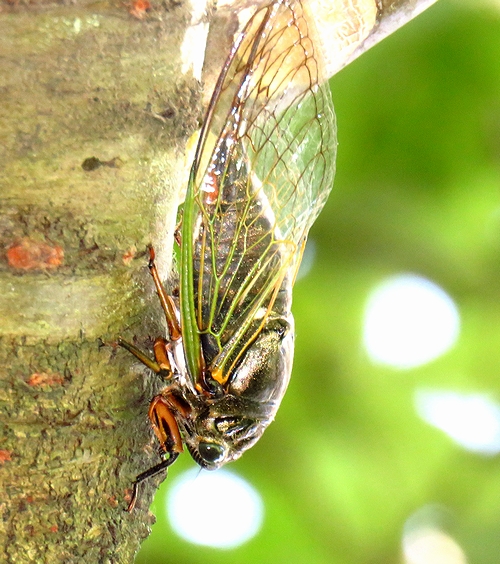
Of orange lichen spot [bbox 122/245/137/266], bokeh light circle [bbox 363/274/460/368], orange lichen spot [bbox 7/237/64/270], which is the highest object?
orange lichen spot [bbox 7/237/64/270]

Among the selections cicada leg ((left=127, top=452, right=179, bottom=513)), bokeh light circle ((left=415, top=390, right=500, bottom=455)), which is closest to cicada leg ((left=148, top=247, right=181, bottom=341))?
cicada leg ((left=127, top=452, right=179, bottom=513))

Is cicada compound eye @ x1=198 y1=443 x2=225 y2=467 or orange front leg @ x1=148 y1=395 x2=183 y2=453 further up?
orange front leg @ x1=148 y1=395 x2=183 y2=453

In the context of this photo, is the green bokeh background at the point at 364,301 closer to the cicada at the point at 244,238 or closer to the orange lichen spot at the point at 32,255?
the cicada at the point at 244,238

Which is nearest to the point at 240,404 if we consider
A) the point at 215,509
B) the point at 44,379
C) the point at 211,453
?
the point at 211,453

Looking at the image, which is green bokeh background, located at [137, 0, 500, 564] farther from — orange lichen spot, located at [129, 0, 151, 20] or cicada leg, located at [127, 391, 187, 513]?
orange lichen spot, located at [129, 0, 151, 20]

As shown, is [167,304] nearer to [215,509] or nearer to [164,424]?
[164,424]

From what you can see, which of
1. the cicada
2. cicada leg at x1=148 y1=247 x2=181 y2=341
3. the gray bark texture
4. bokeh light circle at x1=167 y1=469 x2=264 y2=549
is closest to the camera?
the gray bark texture

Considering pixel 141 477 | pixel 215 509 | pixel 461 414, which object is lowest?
pixel 215 509

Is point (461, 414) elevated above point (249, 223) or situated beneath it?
situated beneath
